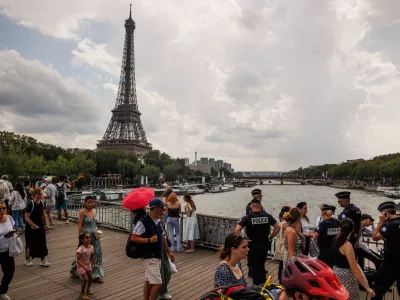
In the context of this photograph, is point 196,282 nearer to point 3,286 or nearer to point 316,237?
→ point 316,237

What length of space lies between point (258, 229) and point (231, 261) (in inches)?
90.8

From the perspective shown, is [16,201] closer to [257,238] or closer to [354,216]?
[257,238]

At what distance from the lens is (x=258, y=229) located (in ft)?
18.0

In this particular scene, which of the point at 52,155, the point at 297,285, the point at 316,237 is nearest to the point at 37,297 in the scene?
the point at 316,237

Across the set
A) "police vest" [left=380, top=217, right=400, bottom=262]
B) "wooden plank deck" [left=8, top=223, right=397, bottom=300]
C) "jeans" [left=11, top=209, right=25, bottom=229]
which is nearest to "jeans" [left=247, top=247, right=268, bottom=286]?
"wooden plank deck" [left=8, top=223, right=397, bottom=300]

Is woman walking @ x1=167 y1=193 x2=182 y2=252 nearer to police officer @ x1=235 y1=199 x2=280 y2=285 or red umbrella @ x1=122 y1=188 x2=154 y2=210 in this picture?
police officer @ x1=235 y1=199 x2=280 y2=285

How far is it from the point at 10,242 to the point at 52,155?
77.3 m

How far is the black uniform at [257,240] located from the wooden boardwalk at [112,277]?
169 centimetres

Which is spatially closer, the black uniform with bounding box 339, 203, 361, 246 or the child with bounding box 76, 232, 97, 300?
the black uniform with bounding box 339, 203, 361, 246

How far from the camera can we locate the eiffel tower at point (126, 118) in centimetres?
11588

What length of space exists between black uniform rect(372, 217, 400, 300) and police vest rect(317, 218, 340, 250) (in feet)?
2.49

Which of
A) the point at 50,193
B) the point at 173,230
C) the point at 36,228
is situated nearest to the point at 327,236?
the point at 173,230

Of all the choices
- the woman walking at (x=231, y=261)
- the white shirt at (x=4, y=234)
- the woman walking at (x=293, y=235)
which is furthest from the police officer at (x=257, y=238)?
the white shirt at (x=4, y=234)

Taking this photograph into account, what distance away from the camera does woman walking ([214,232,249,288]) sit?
3195 millimetres
